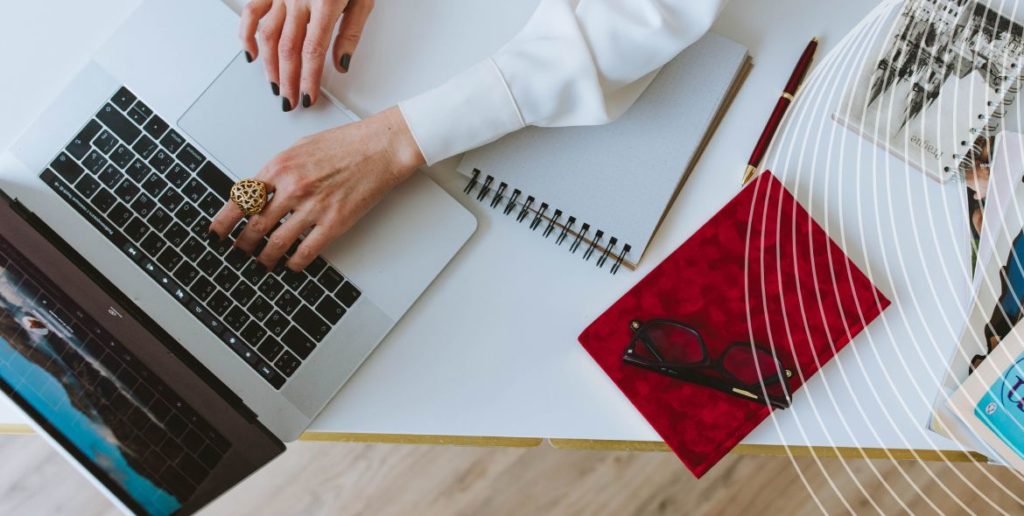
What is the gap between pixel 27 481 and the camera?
1.42m

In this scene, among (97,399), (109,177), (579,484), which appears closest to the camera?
(97,399)

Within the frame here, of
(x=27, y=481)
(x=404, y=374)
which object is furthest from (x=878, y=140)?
(x=27, y=481)

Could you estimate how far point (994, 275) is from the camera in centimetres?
85

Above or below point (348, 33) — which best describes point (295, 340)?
below

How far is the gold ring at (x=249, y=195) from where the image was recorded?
31.9 inches

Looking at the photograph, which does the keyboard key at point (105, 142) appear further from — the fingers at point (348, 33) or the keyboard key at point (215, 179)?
the fingers at point (348, 33)

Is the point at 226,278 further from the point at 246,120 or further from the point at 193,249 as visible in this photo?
the point at 246,120

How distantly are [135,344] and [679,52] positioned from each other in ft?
2.12

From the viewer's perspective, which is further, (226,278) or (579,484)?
(579,484)

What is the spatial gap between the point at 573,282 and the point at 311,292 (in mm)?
291

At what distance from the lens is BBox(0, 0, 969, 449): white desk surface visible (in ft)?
2.82

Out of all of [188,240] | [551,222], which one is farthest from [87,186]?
[551,222]

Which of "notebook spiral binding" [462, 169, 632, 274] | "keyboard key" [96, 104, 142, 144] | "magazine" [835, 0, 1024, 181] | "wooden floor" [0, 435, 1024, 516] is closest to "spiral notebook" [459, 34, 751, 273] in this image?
"notebook spiral binding" [462, 169, 632, 274]

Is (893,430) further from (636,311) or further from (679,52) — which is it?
(679,52)
